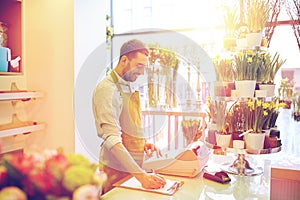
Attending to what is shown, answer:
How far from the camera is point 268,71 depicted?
168cm

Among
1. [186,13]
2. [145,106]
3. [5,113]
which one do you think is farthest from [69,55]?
[186,13]

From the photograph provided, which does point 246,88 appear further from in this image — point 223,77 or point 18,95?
point 18,95

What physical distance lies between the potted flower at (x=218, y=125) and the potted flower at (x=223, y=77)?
0.06 m

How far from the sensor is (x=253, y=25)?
5.59 ft

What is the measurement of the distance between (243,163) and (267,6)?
35.5 inches

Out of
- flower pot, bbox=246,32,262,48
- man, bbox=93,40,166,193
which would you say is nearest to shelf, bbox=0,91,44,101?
man, bbox=93,40,166,193

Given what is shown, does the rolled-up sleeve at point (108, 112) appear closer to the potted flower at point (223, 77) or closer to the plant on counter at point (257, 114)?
the potted flower at point (223, 77)

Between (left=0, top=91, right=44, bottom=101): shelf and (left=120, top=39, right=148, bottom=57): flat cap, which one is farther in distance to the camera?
(left=0, top=91, right=44, bottom=101): shelf

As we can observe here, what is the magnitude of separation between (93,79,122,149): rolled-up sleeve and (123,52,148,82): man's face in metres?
0.11

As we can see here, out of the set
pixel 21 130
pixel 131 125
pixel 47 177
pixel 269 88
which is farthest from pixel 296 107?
pixel 47 177

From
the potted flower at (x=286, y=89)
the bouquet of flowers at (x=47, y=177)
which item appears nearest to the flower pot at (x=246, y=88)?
the bouquet of flowers at (x=47, y=177)

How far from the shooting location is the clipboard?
1336mm

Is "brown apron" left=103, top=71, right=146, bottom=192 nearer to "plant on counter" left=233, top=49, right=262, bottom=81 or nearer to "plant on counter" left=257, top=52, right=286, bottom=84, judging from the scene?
"plant on counter" left=233, top=49, right=262, bottom=81

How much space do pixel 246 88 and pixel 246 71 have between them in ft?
0.30
